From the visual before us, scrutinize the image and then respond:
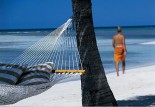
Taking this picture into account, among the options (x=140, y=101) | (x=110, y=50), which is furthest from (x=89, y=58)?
(x=110, y=50)

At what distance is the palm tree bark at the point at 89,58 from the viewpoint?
6.06 metres

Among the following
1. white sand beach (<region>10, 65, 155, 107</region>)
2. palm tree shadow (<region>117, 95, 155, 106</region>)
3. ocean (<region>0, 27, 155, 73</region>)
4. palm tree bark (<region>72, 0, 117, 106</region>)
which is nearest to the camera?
palm tree bark (<region>72, 0, 117, 106</region>)

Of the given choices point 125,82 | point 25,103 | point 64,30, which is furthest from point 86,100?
point 125,82

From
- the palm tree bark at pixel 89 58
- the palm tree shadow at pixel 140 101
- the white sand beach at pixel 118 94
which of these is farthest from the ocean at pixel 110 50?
the palm tree bark at pixel 89 58

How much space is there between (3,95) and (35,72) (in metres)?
0.87

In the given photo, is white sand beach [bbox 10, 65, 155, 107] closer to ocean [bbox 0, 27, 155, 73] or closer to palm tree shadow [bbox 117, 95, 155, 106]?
palm tree shadow [bbox 117, 95, 155, 106]

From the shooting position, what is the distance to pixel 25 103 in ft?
26.4

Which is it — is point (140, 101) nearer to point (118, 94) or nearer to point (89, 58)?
point (118, 94)

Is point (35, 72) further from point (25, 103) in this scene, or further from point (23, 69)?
point (25, 103)

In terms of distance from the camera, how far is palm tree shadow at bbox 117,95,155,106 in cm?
711

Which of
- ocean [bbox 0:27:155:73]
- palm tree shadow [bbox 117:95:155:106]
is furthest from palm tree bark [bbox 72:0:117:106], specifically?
ocean [bbox 0:27:155:73]

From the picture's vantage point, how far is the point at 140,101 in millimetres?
7445

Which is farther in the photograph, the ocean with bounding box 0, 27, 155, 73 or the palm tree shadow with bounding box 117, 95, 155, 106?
the ocean with bounding box 0, 27, 155, 73

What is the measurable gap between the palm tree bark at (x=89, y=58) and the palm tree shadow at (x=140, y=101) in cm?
99
